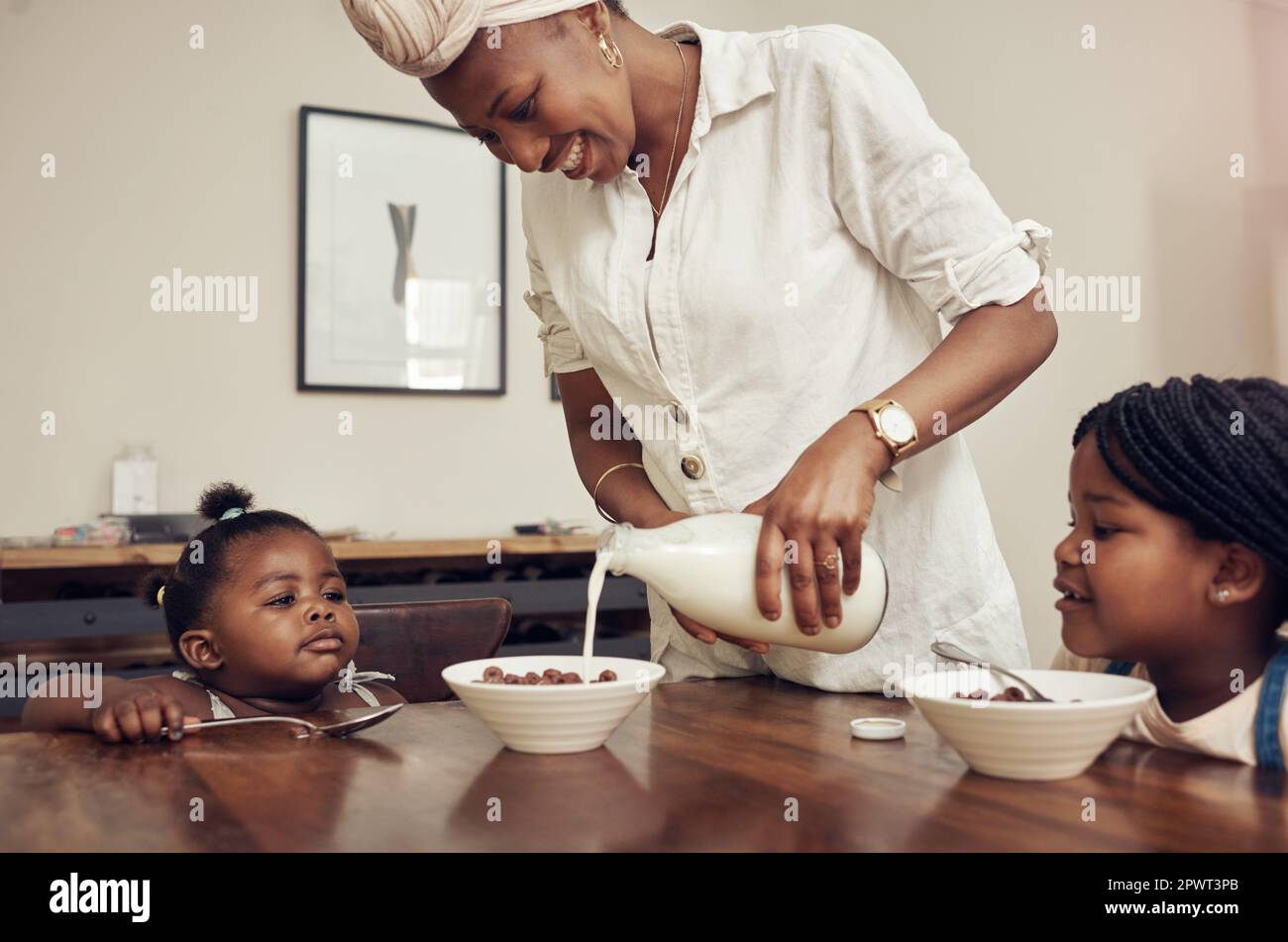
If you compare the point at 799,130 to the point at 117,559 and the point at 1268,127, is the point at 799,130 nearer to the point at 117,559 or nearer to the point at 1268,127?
the point at 117,559

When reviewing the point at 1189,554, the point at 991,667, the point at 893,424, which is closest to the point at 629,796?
the point at 991,667

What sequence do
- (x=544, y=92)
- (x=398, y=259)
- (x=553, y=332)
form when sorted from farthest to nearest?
(x=398, y=259)
(x=553, y=332)
(x=544, y=92)

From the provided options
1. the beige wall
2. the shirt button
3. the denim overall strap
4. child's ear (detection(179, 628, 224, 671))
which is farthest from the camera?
the beige wall

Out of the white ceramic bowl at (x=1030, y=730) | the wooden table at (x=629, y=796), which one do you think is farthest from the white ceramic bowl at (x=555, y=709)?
the white ceramic bowl at (x=1030, y=730)

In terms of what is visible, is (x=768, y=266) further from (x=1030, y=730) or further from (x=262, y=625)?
(x=262, y=625)

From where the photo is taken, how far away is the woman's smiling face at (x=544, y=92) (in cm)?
114

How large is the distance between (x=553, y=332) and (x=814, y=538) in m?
0.72

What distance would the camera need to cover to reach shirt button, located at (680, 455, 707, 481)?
136 centimetres

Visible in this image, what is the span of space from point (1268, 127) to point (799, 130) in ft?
8.14

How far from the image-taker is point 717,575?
98cm

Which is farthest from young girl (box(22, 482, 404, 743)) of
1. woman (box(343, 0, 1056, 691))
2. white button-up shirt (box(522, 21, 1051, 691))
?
white button-up shirt (box(522, 21, 1051, 691))

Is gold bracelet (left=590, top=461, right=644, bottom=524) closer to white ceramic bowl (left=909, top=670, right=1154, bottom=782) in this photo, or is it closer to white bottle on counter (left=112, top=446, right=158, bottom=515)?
white ceramic bowl (left=909, top=670, right=1154, bottom=782)

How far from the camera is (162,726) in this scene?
43.1 inches

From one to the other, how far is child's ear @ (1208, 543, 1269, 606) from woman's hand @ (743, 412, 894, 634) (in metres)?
0.32
